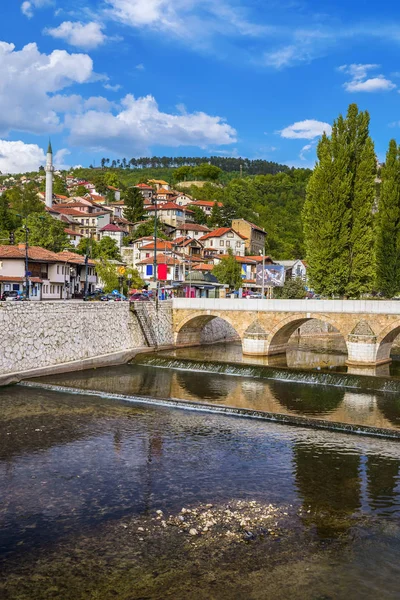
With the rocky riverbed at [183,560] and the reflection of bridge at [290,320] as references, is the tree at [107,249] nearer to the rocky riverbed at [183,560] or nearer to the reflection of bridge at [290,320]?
the reflection of bridge at [290,320]

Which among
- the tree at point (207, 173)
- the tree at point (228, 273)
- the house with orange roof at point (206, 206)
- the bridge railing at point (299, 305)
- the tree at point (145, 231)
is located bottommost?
the bridge railing at point (299, 305)

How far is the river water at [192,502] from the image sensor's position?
427 inches

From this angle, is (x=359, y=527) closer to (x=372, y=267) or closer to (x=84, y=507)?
(x=84, y=507)

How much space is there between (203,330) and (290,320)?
1149cm

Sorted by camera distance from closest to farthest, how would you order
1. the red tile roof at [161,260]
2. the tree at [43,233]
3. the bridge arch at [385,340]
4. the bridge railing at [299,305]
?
the bridge arch at [385,340] → the bridge railing at [299,305] → the tree at [43,233] → the red tile roof at [161,260]

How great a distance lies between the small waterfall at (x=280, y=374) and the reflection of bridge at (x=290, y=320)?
21.1 ft

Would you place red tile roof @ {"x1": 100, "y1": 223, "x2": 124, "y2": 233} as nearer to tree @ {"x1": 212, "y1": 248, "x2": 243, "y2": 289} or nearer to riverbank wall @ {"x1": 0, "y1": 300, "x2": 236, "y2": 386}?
tree @ {"x1": 212, "y1": 248, "x2": 243, "y2": 289}

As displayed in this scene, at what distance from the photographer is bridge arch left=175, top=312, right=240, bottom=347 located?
44747mm

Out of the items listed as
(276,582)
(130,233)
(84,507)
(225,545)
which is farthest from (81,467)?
(130,233)

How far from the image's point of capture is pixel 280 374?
32.1 meters

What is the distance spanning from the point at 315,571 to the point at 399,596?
1.61 m

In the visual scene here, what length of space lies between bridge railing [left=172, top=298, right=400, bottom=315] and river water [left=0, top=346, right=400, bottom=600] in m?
11.4

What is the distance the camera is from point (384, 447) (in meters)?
19.2

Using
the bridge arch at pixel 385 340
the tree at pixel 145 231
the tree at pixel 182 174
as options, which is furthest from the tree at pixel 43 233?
the tree at pixel 182 174
